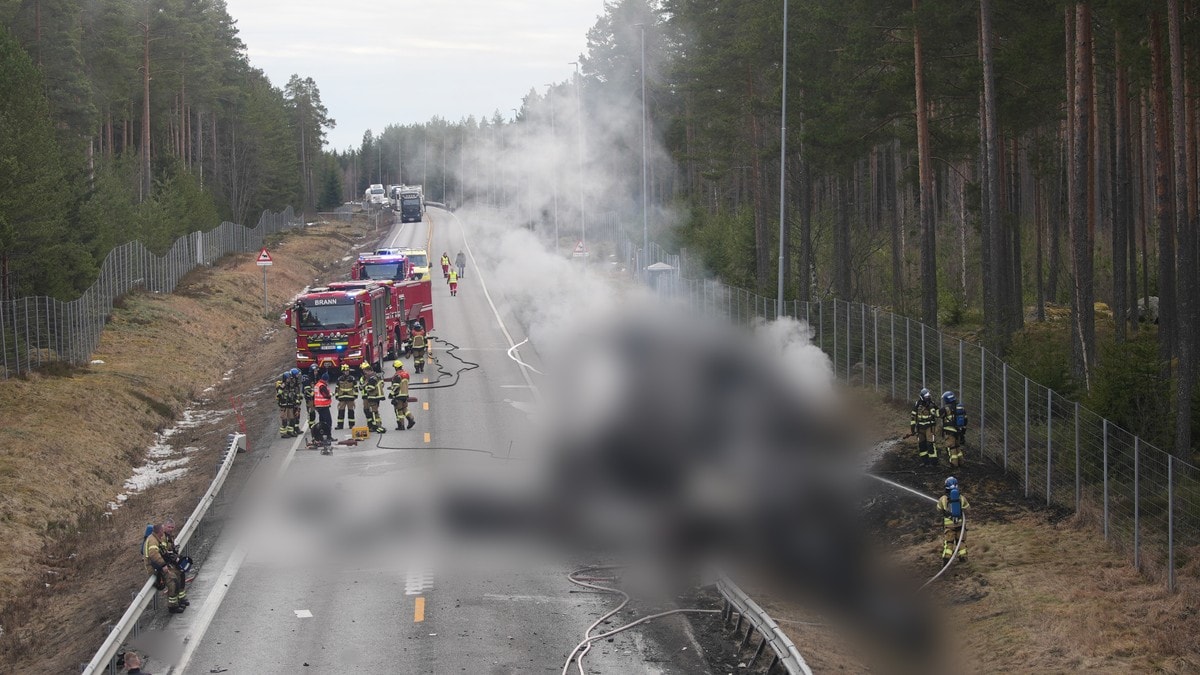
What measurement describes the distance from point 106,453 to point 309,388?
4766 millimetres

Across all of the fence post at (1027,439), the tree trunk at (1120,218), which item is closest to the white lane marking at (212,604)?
the fence post at (1027,439)

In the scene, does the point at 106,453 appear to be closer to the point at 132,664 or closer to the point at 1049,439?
the point at 132,664

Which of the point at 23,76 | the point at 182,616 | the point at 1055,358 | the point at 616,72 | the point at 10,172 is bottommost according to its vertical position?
the point at 182,616

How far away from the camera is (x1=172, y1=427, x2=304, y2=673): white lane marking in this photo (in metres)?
15.1

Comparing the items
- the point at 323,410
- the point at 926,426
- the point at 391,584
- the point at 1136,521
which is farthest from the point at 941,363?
the point at 391,584

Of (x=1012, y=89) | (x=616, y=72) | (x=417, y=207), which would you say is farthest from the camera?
(x=417, y=207)

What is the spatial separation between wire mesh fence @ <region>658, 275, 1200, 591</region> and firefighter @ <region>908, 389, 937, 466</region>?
A: 992mm

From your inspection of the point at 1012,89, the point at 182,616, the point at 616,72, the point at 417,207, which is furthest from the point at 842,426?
the point at 417,207

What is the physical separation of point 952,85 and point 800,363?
29.2 feet

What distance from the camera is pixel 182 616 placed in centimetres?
1659

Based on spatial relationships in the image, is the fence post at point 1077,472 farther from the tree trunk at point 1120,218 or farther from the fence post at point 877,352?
the fence post at point 877,352

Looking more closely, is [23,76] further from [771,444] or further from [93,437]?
[771,444]

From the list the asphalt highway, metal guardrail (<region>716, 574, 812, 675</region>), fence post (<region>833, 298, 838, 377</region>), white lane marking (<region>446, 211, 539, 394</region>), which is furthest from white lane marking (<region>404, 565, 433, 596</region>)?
fence post (<region>833, 298, 838, 377</region>)

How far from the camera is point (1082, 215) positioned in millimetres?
29422
